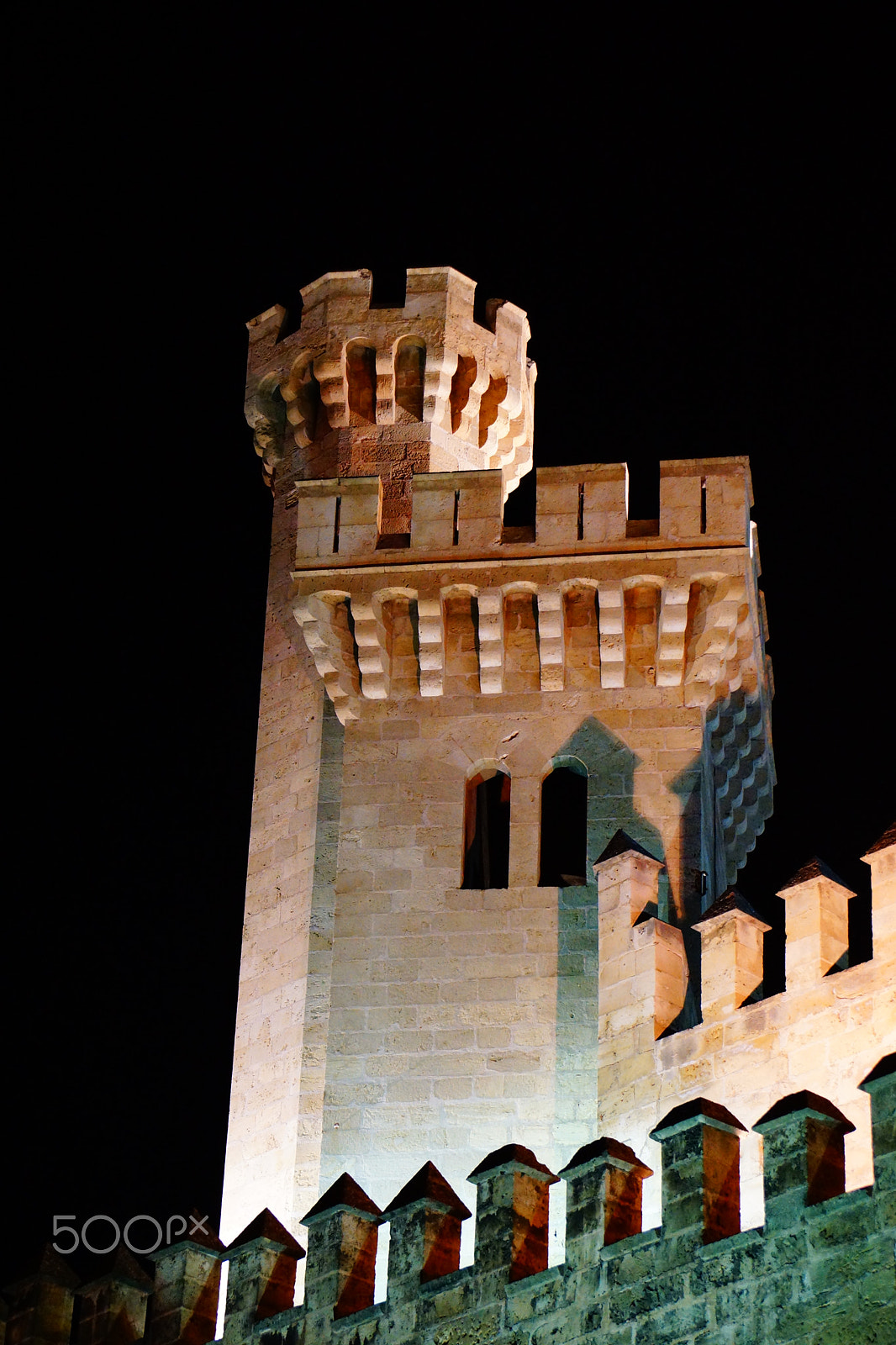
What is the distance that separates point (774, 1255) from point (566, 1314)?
163 centimetres

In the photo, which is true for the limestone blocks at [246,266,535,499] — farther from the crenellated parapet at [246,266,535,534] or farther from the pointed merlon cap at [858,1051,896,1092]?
the pointed merlon cap at [858,1051,896,1092]

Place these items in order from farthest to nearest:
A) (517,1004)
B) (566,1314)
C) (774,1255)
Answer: (517,1004), (566,1314), (774,1255)

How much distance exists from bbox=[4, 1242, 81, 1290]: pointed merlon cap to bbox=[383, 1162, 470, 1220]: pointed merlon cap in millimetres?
3466

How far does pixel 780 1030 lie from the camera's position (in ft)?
57.3

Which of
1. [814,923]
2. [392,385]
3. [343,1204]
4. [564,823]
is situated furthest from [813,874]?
[564,823]

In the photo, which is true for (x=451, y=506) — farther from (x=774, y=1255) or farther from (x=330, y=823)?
(x=774, y=1255)

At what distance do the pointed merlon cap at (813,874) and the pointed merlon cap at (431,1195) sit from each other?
315cm

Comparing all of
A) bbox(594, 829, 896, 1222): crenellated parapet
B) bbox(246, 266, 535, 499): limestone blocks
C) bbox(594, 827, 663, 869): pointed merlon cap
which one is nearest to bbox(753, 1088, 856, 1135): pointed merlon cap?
bbox(594, 829, 896, 1222): crenellated parapet

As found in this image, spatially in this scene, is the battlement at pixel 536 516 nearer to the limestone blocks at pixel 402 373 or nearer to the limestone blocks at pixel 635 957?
the limestone blocks at pixel 402 373

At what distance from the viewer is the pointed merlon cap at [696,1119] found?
49.5 feet

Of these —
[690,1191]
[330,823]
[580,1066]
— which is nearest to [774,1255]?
[690,1191]

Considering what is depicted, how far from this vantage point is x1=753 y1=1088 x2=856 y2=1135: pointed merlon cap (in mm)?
14305

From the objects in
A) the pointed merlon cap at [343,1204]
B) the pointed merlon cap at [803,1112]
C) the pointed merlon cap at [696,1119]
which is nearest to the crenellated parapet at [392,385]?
the pointed merlon cap at [343,1204]

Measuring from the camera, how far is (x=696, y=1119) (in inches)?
595
